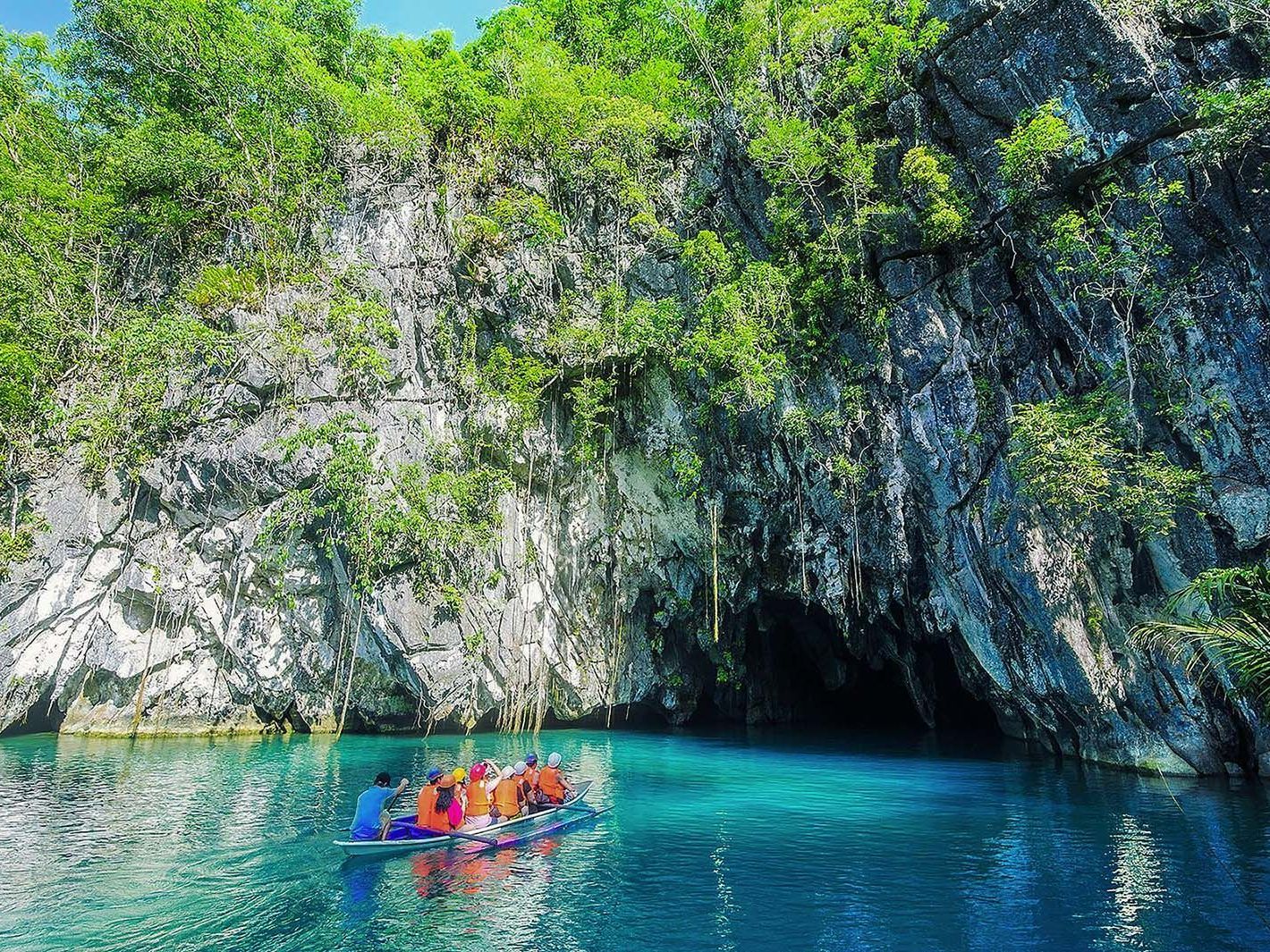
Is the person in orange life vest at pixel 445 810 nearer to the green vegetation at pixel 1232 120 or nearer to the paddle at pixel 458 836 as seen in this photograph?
the paddle at pixel 458 836

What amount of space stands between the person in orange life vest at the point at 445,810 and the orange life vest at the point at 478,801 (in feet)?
1.19

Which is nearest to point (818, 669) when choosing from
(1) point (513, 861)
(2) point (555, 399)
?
(2) point (555, 399)

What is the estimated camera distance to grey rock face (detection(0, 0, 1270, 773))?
1320 cm

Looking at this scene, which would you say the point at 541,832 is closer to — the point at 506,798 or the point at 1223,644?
the point at 506,798

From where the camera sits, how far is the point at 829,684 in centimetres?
2625

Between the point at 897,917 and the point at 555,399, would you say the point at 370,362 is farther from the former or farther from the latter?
the point at 897,917

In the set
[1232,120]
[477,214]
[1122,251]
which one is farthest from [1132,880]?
[477,214]

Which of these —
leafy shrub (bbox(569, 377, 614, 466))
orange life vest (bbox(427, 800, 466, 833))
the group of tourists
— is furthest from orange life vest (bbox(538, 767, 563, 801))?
leafy shrub (bbox(569, 377, 614, 466))

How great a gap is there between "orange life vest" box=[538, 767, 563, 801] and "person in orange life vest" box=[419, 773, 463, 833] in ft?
4.63

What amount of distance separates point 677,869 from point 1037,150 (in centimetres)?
1394

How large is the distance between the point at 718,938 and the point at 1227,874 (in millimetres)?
5806

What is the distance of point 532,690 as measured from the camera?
2145 cm

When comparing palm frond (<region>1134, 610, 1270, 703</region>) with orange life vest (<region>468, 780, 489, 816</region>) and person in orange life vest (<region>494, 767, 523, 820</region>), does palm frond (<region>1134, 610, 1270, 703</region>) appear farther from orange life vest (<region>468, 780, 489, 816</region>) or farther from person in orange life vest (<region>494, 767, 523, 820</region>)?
orange life vest (<region>468, 780, 489, 816</region>)

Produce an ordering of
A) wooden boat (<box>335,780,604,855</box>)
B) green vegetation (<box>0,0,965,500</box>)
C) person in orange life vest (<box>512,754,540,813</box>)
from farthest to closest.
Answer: green vegetation (<box>0,0,965,500</box>), person in orange life vest (<box>512,754,540,813</box>), wooden boat (<box>335,780,604,855</box>)
